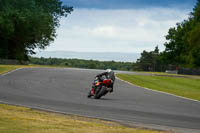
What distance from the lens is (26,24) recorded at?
57.9 metres

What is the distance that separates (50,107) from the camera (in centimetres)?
1551

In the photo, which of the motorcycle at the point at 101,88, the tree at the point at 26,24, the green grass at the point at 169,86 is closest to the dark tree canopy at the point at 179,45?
the tree at the point at 26,24

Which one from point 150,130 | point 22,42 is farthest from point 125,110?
point 22,42

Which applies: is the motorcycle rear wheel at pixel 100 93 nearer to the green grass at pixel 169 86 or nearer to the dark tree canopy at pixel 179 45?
the green grass at pixel 169 86

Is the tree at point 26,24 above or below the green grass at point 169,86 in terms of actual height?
above

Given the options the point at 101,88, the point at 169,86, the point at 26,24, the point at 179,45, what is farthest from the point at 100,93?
the point at 179,45

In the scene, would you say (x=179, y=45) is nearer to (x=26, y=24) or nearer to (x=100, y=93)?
(x=26, y=24)

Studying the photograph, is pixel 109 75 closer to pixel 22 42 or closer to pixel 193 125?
pixel 193 125

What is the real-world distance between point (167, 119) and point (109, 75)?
731 centimetres

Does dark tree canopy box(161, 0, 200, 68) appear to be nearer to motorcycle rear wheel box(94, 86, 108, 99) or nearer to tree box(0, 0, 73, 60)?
tree box(0, 0, 73, 60)

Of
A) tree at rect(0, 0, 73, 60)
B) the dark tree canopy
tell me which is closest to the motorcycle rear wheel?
tree at rect(0, 0, 73, 60)

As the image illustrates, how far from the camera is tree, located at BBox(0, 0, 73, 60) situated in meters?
52.7

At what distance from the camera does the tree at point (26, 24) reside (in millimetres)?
52688

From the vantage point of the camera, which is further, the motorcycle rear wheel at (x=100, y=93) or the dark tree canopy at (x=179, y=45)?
the dark tree canopy at (x=179, y=45)
